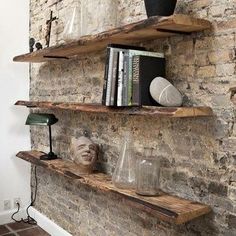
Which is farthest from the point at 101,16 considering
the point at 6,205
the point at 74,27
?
the point at 6,205

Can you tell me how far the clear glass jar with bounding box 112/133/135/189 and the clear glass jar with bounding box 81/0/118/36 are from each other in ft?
2.52

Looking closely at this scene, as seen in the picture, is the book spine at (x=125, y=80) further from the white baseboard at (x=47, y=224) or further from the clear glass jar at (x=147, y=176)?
the white baseboard at (x=47, y=224)

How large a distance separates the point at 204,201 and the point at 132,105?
0.61 m

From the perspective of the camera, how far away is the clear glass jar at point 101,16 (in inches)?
85.1

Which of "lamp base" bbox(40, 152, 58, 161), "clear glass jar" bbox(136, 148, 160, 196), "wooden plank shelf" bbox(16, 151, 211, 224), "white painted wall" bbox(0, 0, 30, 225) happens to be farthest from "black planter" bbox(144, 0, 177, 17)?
"white painted wall" bbox(0, 0, 30, 225)

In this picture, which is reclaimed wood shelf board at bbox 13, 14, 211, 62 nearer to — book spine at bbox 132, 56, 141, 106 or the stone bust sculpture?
book spine at bbox 132, 56, 141, 106

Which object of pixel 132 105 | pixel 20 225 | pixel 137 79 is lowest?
pixel 20 225

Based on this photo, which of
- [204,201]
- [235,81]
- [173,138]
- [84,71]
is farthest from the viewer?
[84,71]

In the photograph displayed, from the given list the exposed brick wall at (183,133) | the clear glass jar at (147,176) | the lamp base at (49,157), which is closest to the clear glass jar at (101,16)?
the exposed brick wall at (183,133)

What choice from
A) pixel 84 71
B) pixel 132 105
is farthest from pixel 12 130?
pixel 132 105

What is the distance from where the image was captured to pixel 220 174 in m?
1.61

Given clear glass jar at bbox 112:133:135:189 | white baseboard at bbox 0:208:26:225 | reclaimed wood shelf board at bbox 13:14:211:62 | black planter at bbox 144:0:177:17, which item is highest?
black planter at bbox 144:0:177:17

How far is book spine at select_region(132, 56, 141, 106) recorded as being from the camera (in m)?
1.73

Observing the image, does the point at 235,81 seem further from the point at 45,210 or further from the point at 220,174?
the point at 45,210
